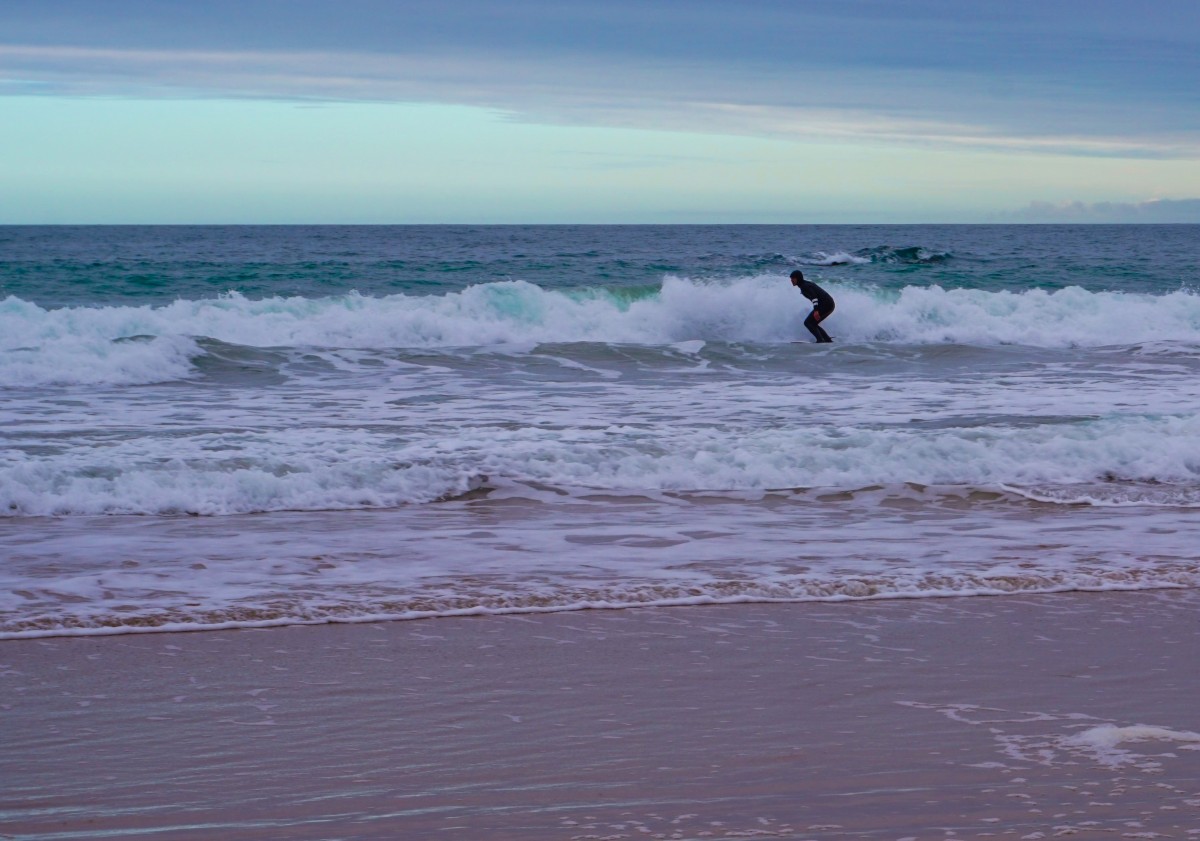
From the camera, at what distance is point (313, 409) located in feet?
36.4

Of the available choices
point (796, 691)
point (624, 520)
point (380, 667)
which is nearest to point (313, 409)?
point (624, 520)

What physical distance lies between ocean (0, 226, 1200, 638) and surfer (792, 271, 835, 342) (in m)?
0.42

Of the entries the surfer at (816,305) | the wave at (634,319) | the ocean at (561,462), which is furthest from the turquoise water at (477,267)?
the ocean at (561,462)

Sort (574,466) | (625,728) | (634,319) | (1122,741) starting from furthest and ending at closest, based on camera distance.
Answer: (634,319)
(574,466)
(625,728)
(1122,741)

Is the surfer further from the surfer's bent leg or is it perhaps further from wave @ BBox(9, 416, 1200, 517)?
wave @ BBox(9, 416, 1200, 517)

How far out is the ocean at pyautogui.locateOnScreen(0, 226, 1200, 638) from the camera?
5.70m

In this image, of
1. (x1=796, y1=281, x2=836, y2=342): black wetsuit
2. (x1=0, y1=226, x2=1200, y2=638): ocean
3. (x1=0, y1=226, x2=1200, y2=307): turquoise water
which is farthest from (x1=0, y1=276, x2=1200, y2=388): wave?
(x1=0, y1=226, x2=1200, y2=307): turquoise water

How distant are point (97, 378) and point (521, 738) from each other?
1048cm

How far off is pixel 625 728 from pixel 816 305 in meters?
15.1

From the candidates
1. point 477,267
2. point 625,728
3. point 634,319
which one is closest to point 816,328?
point 634,319

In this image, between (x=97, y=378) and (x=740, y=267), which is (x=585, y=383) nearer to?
(x=97, y=378)

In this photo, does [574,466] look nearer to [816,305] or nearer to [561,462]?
[561,462]

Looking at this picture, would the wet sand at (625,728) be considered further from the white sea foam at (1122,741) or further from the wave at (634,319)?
the wave at (634,319)

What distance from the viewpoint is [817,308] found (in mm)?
18375
